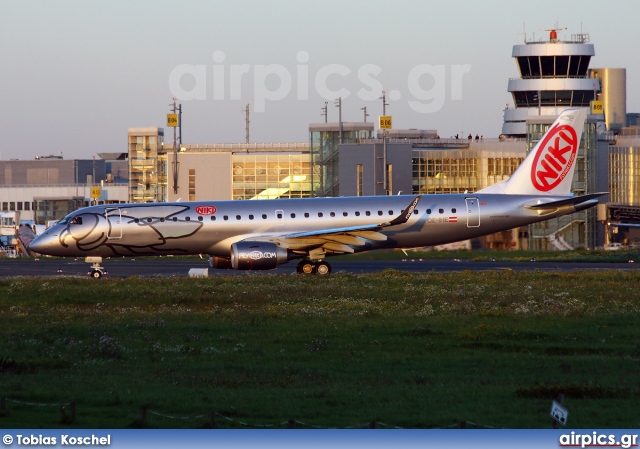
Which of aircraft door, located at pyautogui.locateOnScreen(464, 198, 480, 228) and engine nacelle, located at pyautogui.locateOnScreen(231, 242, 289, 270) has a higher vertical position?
aircraft door, located at pyautogui.locateOnScreen(464, 198, 480, 228)

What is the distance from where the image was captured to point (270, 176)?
98.3 meters

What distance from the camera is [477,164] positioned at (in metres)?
90.8

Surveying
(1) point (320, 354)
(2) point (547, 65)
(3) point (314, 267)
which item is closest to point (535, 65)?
(2) point (547, 65)

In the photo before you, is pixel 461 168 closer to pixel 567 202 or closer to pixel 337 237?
pixel 567 202

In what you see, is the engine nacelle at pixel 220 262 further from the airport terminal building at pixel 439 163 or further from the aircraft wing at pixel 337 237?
the airport terminal building at pixel 439 163

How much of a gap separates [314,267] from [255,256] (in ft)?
12.1

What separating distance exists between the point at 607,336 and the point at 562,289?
11344 mm

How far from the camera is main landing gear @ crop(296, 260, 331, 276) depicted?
4278cm

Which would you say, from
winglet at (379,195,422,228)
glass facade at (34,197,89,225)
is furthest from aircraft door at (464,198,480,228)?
glass facade at (34,197,89,225)

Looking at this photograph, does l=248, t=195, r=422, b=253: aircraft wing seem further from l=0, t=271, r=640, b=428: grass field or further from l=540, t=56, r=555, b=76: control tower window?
l=540, t=56, r=555, b=76: control tower window

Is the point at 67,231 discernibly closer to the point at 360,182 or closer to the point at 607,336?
the point at 607,336

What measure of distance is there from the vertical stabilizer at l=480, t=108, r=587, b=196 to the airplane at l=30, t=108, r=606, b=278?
4.38 ft

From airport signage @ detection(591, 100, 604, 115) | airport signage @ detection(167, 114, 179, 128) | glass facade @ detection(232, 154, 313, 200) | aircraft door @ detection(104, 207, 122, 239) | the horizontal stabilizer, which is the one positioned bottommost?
aircraft door @ detection(104, 207, 122, 239)

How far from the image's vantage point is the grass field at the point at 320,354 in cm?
1463
